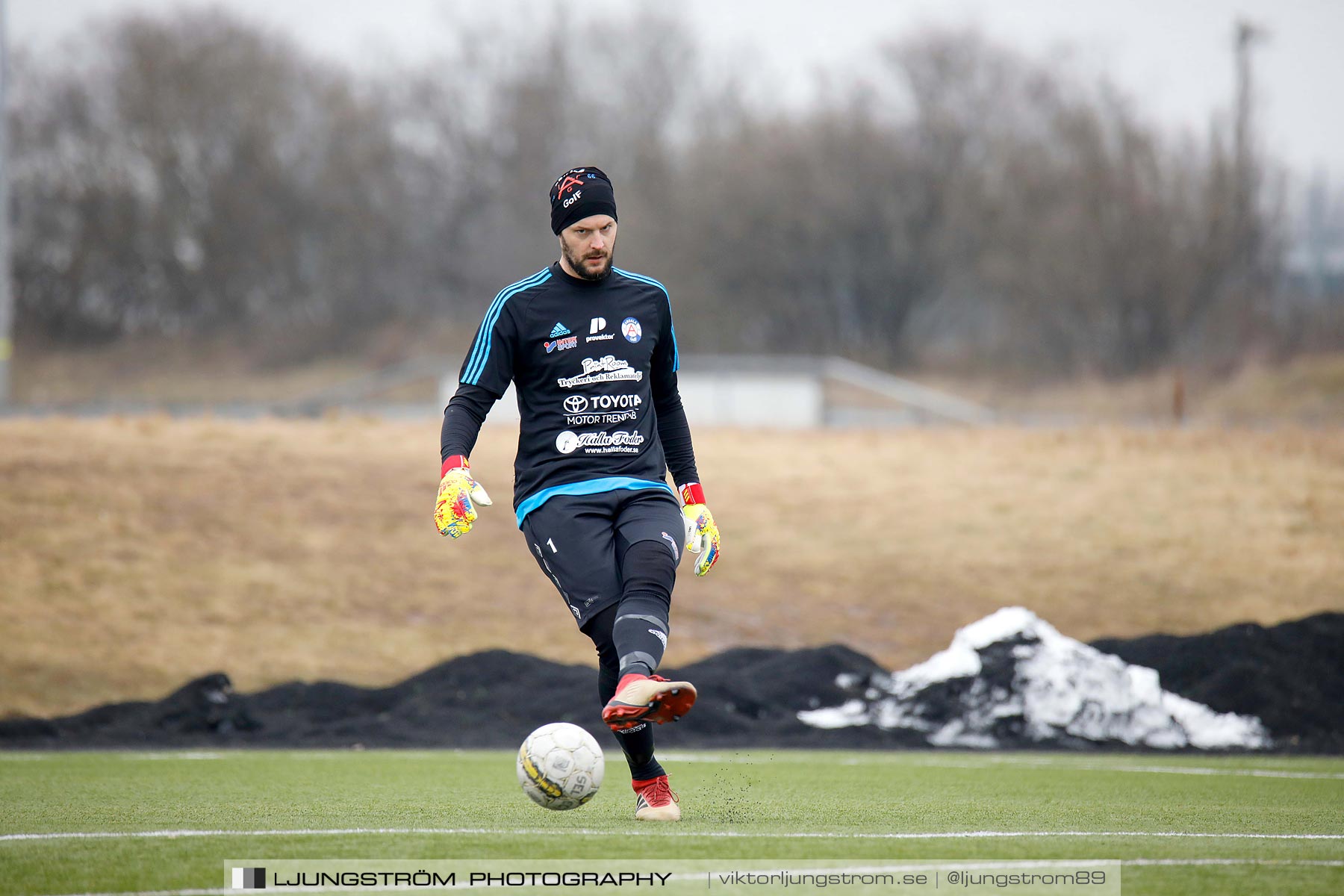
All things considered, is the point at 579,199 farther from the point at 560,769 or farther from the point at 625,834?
the point at 625,834

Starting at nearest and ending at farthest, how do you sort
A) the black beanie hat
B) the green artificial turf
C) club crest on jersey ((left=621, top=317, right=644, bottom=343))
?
the green artificial turf < the black beanie hat < club crest on jersey ((left=621, top=317, right=644, bottom=343))

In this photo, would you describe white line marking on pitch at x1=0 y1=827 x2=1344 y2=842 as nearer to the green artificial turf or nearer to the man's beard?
the green artificial turf

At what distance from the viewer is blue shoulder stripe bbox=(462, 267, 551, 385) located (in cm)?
509

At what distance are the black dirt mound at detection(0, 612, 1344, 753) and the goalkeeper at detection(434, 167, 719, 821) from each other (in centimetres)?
533

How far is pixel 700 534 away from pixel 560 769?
111 cm

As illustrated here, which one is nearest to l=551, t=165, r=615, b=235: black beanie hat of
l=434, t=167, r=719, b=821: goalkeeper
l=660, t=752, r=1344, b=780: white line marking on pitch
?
l=434, t=167, r=719, b=821: goalkeeper

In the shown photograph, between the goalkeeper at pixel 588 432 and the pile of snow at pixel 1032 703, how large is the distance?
574 cm

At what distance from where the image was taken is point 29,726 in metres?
10.3

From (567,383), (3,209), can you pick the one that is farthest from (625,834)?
(3,209)

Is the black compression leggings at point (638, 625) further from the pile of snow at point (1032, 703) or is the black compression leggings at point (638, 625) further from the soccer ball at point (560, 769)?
the pile of snow at point (1032, 703)

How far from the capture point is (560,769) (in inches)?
187

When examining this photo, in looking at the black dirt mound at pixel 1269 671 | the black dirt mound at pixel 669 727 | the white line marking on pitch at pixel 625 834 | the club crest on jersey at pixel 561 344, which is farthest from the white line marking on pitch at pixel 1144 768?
the club crest on jersey at pixel 561 344

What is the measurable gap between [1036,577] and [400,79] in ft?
129

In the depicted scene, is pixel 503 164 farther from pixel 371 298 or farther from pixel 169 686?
pixel 169 686
